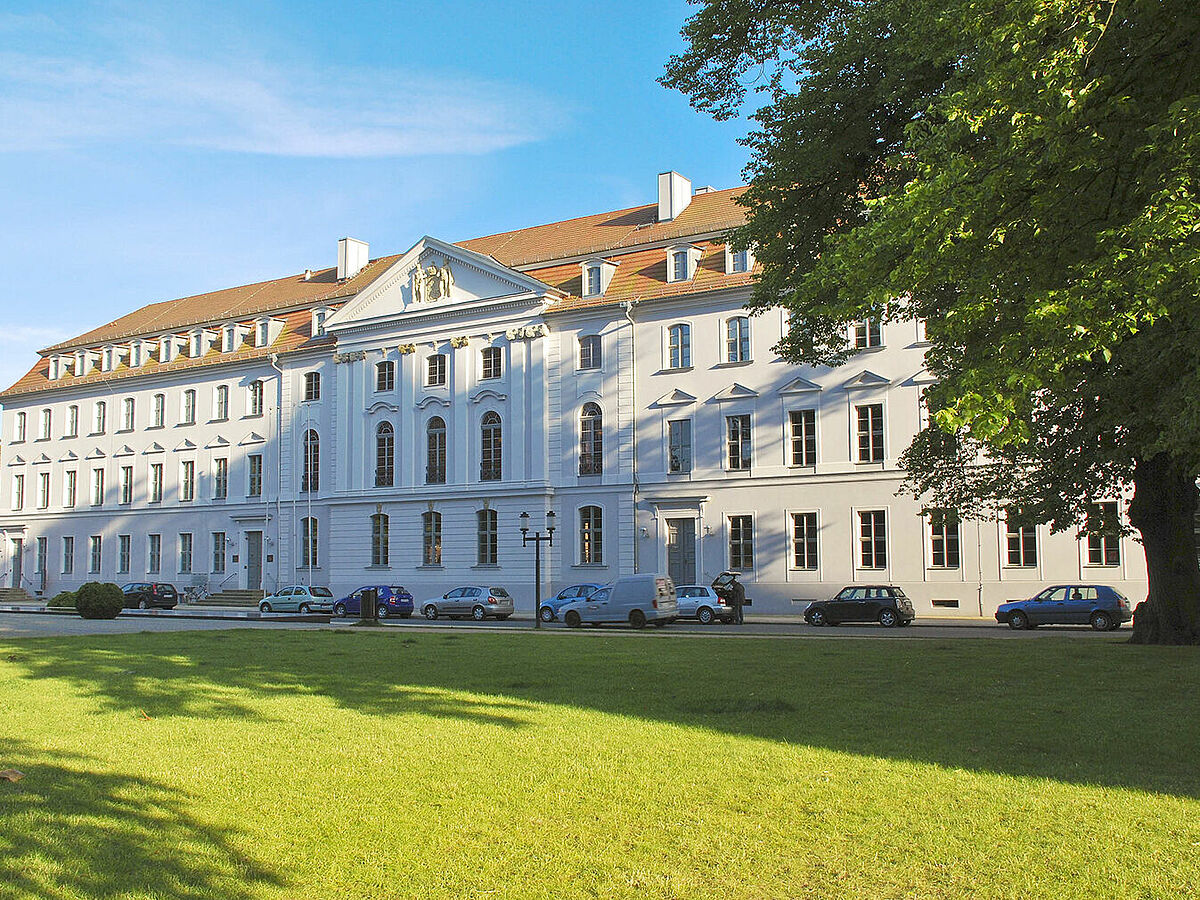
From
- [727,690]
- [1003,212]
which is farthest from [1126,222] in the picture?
[727,690]

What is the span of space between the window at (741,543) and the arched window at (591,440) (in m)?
6.58

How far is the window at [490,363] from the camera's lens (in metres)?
49.9

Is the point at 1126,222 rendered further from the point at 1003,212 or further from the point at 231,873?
the point at 231,873

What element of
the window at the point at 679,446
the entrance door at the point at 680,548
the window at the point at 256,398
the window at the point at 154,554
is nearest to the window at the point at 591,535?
the entrance door at the point at 680,548

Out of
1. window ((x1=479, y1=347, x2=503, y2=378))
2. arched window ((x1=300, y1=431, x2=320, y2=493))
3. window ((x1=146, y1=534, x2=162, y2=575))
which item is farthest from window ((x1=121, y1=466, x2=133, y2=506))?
window ((x1=479, y1=347, x2=503, y2=378))

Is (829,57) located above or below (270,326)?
below

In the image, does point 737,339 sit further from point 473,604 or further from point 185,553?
point 185,553

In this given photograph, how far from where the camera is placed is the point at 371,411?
5341 centimetres

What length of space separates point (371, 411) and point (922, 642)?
36470 mm

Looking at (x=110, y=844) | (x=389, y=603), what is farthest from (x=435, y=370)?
(x=110, y=844)

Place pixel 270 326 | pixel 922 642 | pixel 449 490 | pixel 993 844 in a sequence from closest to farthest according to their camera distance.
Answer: pixel 993 844 → pixel 922 642 → pixel 449 490 → pixel 270 326

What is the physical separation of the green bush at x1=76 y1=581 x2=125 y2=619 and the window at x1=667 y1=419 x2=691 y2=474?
2153cm

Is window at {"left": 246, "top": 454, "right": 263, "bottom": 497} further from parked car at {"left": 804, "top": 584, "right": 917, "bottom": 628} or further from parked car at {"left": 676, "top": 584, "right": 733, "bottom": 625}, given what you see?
parked car at {"left": 804, "top": 584, "right": 917, "bottom": 628}

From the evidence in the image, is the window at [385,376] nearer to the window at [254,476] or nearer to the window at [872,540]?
the window at [254,476]
